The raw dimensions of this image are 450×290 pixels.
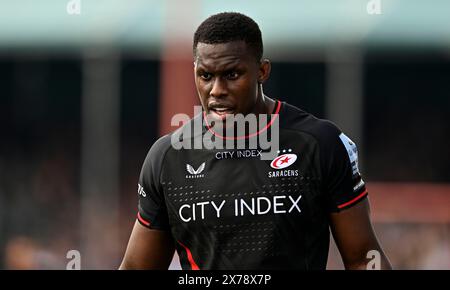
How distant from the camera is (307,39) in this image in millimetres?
9977

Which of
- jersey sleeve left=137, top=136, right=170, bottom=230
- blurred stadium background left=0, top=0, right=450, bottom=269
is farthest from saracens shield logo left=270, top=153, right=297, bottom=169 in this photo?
blurred stadium background left=0, top=0, right=450, bottom=269

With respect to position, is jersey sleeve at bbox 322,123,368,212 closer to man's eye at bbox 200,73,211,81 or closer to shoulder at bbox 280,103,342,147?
shoulder at bbox 280,103,342,147

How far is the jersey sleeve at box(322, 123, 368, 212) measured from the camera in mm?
3271

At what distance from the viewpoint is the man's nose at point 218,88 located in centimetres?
326

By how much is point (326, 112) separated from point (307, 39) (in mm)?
1020

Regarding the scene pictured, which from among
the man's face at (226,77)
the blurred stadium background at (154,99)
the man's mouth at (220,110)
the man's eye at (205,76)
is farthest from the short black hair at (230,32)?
Result: the blurred stadium background at (154,99)

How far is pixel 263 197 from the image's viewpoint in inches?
131

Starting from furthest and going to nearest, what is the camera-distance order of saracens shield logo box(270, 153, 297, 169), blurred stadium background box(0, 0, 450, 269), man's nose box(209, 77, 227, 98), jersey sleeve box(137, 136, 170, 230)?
blurred stadium background box(0, 0, 450, 269) → jersey sleeve box(137, 136, 170, 230) → saracens shield logo box(270, 153, 297, 169) → man's nose box(209, 77, 227, 98)

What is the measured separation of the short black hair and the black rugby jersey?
1.10 ft

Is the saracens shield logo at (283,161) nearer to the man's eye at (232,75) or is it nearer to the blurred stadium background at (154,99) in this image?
the man's eye at (232,75)

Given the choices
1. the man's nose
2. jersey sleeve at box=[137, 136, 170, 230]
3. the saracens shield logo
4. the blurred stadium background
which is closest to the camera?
the man's nose

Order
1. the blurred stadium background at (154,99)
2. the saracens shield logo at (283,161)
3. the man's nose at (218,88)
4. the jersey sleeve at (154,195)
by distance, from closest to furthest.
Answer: the man's nose at (218,88)
the saracens shield logo at (283,161)
the jersey sleeve at (154,195)
the blurred stadium background at (154,99)

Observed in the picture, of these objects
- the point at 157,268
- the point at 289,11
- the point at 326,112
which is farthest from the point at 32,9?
the point at 157,268
